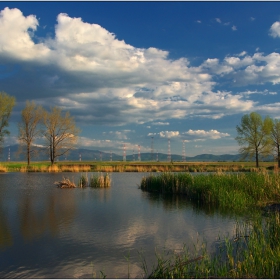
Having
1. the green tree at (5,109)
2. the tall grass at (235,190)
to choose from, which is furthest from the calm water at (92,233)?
the green tree at (5,109)

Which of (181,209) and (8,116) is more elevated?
(8,116)

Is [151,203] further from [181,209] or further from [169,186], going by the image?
[169,186]

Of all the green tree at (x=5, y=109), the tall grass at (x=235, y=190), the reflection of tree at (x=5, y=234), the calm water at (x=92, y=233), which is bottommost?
the calm water at (x=92, y=233)

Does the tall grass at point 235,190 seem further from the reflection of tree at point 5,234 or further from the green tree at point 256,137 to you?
→ the green tree at point 256,137

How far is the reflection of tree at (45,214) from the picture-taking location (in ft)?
31.9

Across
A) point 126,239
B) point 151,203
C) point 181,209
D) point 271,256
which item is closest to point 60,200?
point 151,203

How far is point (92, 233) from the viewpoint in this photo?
9.20m

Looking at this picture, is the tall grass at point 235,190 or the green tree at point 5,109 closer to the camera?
the tall grass at point 235,190

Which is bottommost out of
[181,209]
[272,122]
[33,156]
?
[181,209]

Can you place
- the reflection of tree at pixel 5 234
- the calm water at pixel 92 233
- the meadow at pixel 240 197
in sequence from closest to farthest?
1. the calm water at pixel 92 233
2. the meadow at pixel 240 197
3. the reflection of tree at pixel 5 234

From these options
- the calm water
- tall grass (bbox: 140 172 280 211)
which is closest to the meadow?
tall grass (bbox: 140 172 280 211)

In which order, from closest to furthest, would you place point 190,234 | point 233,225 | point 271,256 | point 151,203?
1. point 271,256
2. point 190,234
3. point 233,225
4. point 151,203

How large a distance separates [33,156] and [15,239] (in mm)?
37844

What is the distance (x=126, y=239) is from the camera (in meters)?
8.59
